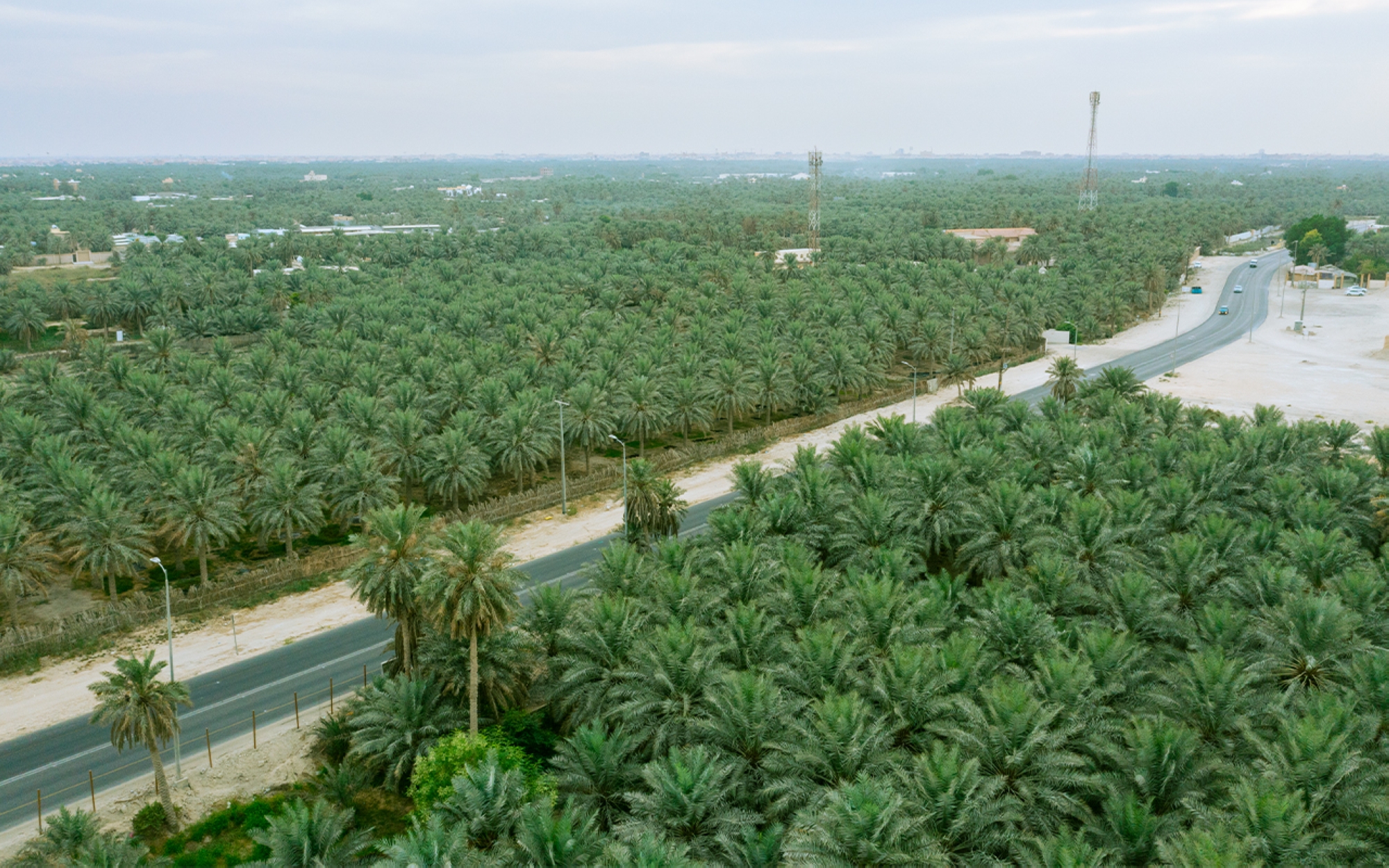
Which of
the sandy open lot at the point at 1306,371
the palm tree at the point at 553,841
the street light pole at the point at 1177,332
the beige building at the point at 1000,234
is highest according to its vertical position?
the beige building at the point at 1000,234

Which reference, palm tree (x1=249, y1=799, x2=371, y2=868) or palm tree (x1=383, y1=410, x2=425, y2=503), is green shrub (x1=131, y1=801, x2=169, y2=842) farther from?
palm tree (x1=383, y1=410, x2=425, y2=503)

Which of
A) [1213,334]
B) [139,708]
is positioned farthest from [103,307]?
[1213,334]

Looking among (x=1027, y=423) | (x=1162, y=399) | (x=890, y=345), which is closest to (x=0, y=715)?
(x=1027, y=423)

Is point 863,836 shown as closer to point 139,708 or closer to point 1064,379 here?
point 139,708

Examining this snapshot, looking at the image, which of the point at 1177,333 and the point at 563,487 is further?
the point at 1177,333

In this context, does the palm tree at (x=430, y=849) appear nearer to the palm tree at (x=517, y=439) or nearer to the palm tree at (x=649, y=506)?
the palm tree at (x=649, y=506)

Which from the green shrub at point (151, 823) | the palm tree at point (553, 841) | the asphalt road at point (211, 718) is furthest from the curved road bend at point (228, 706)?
the palm tree at point (553, 841)
